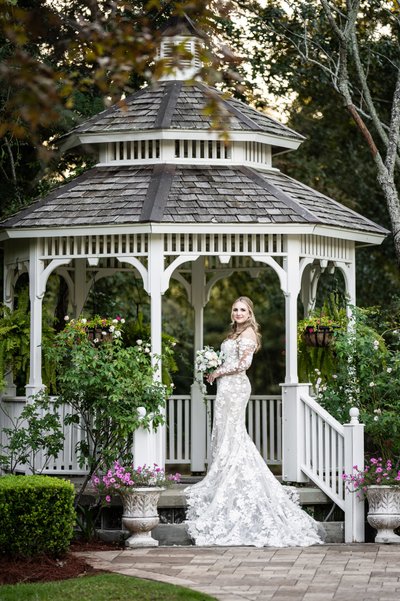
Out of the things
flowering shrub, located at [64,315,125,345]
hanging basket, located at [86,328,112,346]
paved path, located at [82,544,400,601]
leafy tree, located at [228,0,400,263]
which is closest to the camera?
paved path, located at [82,544,400,601]

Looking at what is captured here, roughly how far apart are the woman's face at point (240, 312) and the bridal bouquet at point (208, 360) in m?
0.43

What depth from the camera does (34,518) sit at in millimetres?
9875

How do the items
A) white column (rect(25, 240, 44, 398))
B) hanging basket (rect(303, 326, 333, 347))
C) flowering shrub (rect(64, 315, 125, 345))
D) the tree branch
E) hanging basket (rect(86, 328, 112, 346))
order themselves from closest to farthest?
flowering shrub (rect(64, 315, 125, 345)), hanging basket (rect(86, 328, 112, 346)), white column (rect(25, 240, 44, 398)), hanging basket (rect(303, 326, 333, 347)), the tree branch

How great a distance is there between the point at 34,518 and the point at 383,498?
3559 mm

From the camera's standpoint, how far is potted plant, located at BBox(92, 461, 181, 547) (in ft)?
37.3

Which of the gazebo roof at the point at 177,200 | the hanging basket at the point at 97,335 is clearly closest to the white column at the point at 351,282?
the gazebo roof at the point at 177,200

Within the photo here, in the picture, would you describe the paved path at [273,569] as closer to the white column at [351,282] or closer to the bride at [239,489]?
the bride at [239,489]

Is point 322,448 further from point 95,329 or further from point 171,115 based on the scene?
point 171,115

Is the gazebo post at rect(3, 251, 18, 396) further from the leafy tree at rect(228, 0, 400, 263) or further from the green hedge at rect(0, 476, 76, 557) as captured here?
the leafy tree at rect(228, 0, 400, 263)

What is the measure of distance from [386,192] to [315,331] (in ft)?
10.7

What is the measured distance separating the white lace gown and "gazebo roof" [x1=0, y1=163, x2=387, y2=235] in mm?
1448

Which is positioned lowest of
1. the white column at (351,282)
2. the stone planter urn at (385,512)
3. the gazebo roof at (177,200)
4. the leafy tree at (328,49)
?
the stone planter urn at (385,512)

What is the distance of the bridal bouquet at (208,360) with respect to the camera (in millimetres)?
12273

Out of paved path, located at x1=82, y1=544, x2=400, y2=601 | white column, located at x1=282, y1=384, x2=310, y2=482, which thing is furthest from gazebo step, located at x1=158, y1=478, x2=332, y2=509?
paved path, located at x1=82, y1=544, x2=400, y2=601
